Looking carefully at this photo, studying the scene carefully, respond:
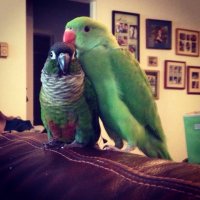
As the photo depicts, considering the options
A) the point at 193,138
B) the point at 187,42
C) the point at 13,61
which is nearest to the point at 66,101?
the point at 193,138

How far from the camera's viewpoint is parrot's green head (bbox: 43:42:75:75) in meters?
0.75

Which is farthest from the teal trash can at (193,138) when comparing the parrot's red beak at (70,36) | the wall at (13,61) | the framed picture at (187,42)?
the framed picture at (187,42)

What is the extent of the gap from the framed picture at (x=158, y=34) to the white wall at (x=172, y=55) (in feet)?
0.13

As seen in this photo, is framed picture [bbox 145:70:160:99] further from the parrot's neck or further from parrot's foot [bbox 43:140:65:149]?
parrot's foot [bbox 43:140:65:149]

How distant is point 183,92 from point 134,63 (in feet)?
8.94

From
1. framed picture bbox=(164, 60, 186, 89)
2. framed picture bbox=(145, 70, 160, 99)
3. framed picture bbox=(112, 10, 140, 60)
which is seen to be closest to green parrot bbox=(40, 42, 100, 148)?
framed picture bbox=(112, 10, 140, 60)

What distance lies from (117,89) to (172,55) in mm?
2685

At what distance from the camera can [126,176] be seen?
17.8 inches

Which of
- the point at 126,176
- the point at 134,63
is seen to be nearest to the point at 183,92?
the point at 134,63

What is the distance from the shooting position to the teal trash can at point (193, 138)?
1149 millimetres

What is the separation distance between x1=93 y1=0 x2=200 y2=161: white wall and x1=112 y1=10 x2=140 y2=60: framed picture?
5 cm

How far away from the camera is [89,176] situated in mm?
500

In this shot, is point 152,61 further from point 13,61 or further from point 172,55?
point 13,61

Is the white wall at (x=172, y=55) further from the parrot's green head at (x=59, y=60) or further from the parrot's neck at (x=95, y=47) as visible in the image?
the parrot's green head at (x=59, y=60)
